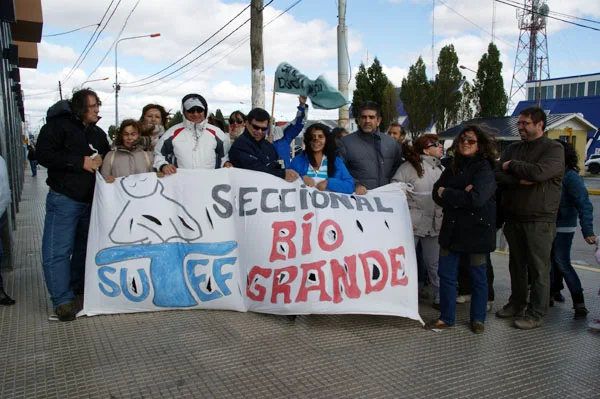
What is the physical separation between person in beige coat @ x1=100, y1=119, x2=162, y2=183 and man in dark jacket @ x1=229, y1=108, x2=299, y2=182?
729 mm

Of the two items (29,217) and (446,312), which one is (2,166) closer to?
(446,312)

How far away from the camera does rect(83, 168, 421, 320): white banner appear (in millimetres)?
4289

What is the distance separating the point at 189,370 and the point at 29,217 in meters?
8.51

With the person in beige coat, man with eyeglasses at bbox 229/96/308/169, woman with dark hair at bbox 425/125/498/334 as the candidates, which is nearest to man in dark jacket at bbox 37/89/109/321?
the person in beige coat

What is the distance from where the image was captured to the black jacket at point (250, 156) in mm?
4621

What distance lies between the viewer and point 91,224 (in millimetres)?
4441

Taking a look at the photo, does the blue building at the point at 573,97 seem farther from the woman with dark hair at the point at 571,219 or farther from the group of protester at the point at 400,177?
the group of protester at the point at 400,177

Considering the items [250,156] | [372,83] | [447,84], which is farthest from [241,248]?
[372,83]

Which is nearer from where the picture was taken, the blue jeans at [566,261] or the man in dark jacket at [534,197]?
the man in dark jacket at [534,197]

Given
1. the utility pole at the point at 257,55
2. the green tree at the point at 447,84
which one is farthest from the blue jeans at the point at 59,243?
the green tree at the point at 447,84

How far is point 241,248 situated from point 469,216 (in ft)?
6.37

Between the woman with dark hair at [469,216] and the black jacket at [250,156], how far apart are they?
1.50 m

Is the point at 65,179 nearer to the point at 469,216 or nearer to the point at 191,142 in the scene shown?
the point at 191,142

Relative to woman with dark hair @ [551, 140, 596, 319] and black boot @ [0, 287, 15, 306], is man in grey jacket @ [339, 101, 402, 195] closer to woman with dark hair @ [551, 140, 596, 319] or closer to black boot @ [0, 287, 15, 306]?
woman with dark hair @ [551, 140, 596, 319]
